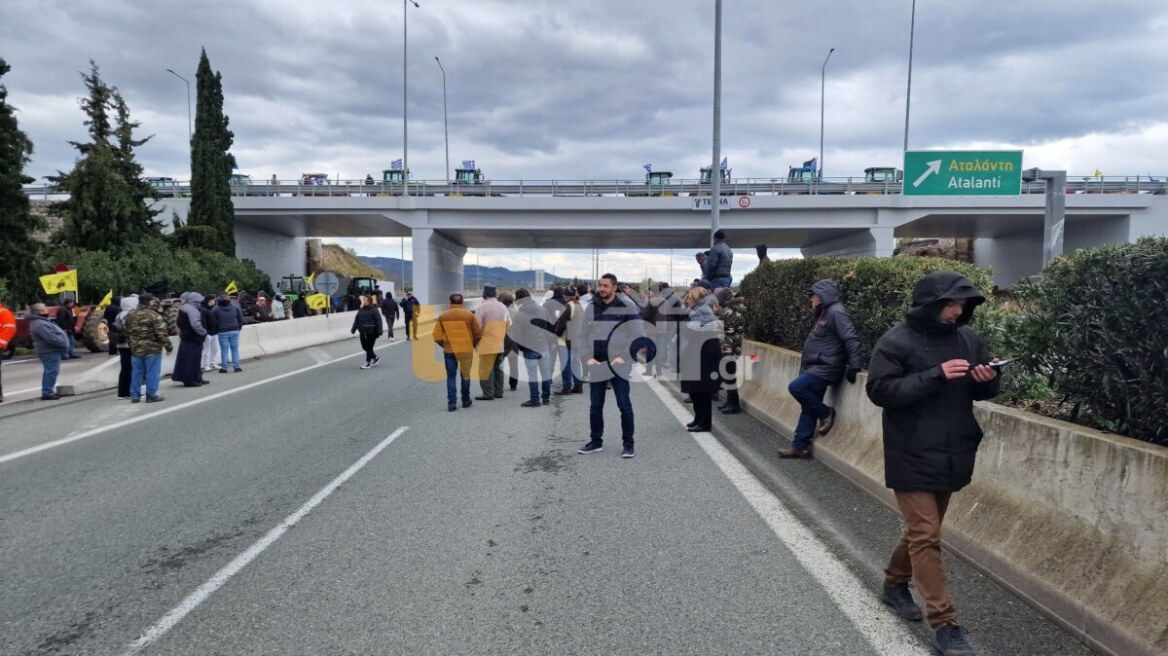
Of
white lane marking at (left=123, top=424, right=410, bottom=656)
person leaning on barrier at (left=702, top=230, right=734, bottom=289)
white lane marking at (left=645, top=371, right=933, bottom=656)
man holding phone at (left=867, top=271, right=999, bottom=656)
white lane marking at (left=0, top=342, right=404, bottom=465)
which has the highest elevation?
person leaning on barrier at (left=702, top=230, right=734, bottom=289)

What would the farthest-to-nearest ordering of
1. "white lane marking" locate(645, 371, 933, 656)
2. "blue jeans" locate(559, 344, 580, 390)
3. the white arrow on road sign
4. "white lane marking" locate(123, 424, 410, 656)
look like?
1. the white arrow on road sign
2. "blue jeans" locate(559, 344, 580, 390)
3. "white lane marking" locate(123, 424, 410, 656)
4. "white lane marking" locate(645, 371, 933, 656)

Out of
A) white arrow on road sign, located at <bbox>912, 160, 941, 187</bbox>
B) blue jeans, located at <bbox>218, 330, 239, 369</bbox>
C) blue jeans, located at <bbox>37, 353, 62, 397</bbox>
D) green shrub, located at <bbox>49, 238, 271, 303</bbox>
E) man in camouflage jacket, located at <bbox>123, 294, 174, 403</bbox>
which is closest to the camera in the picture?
man in camouflage jacket, located at <bbox>123, 294, 174, 403</bbox>

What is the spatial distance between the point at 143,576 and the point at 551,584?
2529mm

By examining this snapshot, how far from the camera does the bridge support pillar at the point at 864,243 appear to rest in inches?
1547

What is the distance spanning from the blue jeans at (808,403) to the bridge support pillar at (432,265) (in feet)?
120

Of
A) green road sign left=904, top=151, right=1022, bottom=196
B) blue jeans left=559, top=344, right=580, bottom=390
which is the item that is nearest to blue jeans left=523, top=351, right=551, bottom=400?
blue jeans left=559, top=344, right=580, bottom=390

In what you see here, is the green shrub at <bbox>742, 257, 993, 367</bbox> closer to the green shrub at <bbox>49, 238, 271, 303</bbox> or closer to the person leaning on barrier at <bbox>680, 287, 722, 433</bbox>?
the person leaning on barrier at <bbox>680, 287, 722, 433</bbox>

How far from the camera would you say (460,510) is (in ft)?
18.9

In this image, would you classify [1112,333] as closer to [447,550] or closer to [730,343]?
[447,550]

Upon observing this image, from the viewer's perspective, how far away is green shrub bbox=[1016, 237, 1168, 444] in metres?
3.69

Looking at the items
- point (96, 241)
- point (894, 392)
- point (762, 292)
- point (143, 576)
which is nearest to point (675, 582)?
point (894, 392)

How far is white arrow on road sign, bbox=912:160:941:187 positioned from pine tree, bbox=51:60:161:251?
107ft

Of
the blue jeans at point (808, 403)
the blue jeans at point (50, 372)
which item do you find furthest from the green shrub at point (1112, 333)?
the blue jeans at point (50, 372)

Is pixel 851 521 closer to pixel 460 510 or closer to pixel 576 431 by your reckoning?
pixel 460 510
